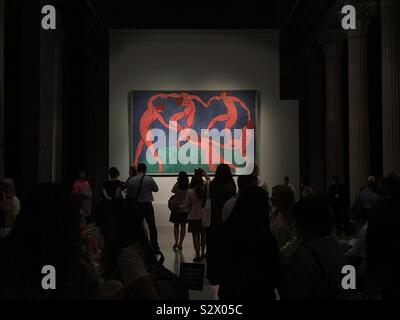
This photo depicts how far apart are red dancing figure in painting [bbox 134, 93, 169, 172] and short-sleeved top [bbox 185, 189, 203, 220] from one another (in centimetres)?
509

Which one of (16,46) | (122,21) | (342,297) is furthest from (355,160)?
(342,297)

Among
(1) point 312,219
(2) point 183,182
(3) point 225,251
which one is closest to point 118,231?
(3) point 225,251

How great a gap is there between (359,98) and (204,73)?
13.8 ft

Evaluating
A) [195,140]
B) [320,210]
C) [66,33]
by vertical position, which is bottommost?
[320,210]

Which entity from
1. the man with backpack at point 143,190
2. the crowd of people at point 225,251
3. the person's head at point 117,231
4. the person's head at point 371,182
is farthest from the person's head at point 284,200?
the person's head at point 371,182

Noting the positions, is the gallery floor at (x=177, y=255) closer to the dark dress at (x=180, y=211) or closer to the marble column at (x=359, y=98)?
the dark dress at (x=180, y=211)

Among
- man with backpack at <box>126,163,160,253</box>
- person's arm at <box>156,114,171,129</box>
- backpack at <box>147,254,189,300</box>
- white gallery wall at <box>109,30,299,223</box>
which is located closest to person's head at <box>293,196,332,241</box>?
backpack at <box>147,254,189,300</box>

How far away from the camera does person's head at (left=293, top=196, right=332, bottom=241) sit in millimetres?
3244

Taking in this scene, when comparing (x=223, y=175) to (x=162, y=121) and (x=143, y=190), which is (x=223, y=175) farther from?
(x=162, y=121)

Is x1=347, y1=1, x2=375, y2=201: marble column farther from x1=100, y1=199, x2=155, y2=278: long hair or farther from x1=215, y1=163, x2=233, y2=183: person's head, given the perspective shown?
x1=100, y1=199, x2=155, y2=278: long hair

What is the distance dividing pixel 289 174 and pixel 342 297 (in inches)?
533

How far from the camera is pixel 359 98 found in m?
15.3

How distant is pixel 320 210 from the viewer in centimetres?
328
